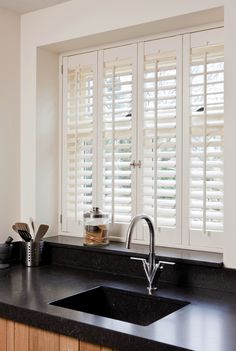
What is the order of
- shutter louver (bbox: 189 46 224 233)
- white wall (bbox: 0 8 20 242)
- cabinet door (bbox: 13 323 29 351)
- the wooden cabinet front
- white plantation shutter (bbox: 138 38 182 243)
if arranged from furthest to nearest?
1. white wall (bbox: 0 8 20 242)
2. white plantation shutter (bbox: 138 38 182 243)
3. shutter louver (bbox: 189 46 224 233)
4. cabinet door (bbox: 13 323 29 351)
5. the wooden cabinet front

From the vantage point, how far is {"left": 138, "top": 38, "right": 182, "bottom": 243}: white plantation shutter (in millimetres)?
2451

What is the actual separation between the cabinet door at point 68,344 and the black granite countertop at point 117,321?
0.04 m

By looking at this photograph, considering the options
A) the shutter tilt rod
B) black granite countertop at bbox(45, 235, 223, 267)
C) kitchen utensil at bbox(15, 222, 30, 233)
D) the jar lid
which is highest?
the shutter tilt rod

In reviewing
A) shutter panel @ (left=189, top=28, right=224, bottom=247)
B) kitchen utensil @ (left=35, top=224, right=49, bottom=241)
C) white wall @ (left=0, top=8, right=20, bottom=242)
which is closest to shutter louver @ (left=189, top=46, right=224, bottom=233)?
shutter panel @ (left=189, top=28, right=224, bottom=247)

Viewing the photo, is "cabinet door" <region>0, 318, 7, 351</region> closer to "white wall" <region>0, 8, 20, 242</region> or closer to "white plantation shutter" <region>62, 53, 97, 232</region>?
"white wall" <region>0, 8, 20, 242</region>

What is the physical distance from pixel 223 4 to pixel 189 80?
1.39 ft

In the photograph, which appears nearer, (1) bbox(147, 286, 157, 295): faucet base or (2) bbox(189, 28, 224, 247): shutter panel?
(1) bbox(147, 286, 157, 295): faucet base

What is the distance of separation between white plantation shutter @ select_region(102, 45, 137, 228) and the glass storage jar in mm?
111

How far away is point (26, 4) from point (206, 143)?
1.35 meters

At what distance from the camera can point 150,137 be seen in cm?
255

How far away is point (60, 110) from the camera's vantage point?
298 centimetres

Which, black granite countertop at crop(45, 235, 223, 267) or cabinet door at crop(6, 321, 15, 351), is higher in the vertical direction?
black granite countertop at crop(45, 235, 223, 267)

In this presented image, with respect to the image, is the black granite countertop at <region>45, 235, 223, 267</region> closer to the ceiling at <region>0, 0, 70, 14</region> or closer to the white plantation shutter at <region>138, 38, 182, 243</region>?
the white plantation shutter at <region>138, 38, 182, 243</region>

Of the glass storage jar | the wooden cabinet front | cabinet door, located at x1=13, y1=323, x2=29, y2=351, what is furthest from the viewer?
the glass storage jar
